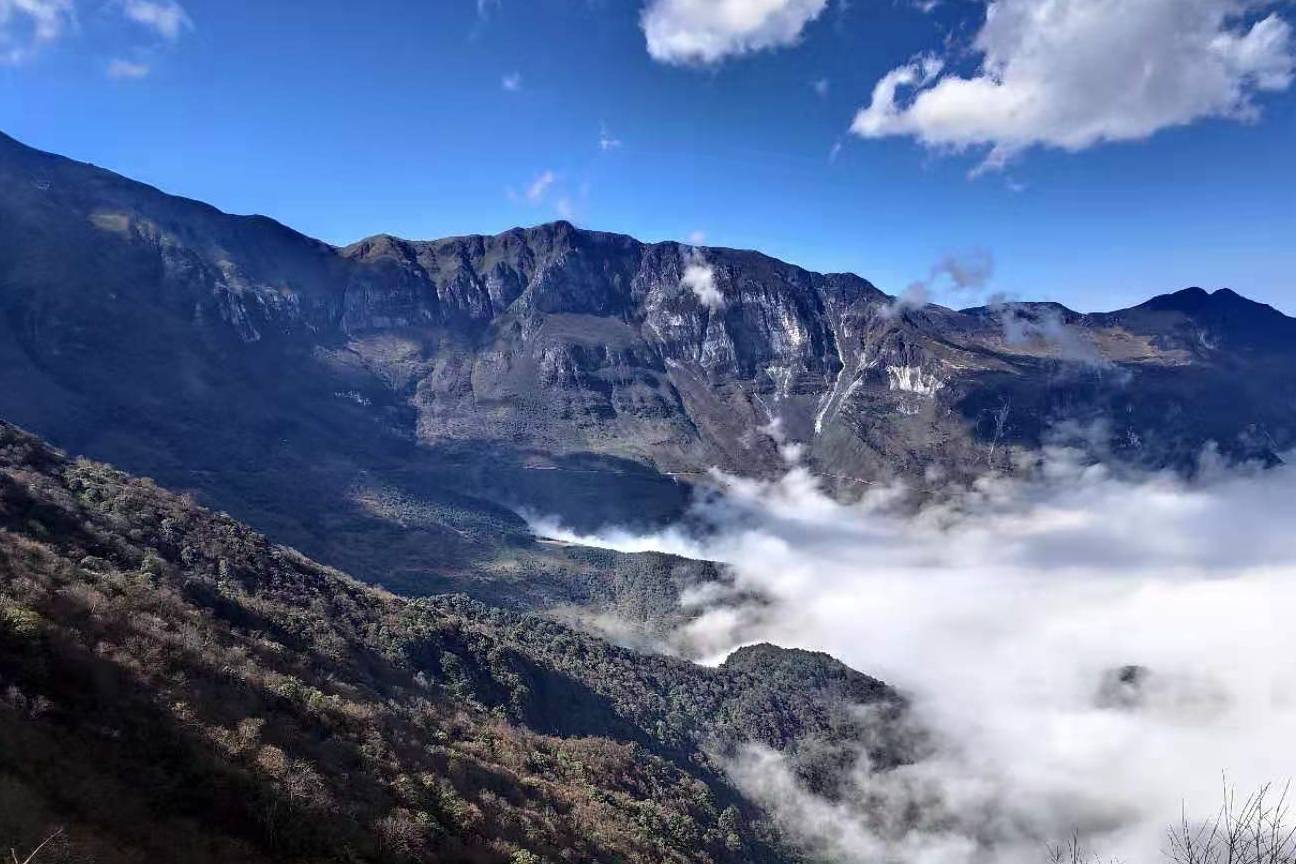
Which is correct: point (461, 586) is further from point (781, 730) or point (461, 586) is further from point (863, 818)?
point (863, 818)

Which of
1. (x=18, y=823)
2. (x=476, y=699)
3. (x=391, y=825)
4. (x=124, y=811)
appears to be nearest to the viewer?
(x=18, y=823)

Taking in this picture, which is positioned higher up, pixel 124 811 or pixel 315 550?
pixel 124 811

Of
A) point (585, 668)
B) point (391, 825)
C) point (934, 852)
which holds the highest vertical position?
point (391, 825)

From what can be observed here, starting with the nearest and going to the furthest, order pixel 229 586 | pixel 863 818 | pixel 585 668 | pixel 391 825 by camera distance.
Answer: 1. pixel 391 825
2. pixel 229 586
3. pixel 585 668
4. pixel 863 818

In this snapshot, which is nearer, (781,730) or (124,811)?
(124,811)

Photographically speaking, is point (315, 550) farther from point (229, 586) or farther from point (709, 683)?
point (229, 586)

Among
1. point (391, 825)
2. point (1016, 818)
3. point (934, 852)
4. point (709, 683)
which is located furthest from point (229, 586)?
point (1016, 818)
